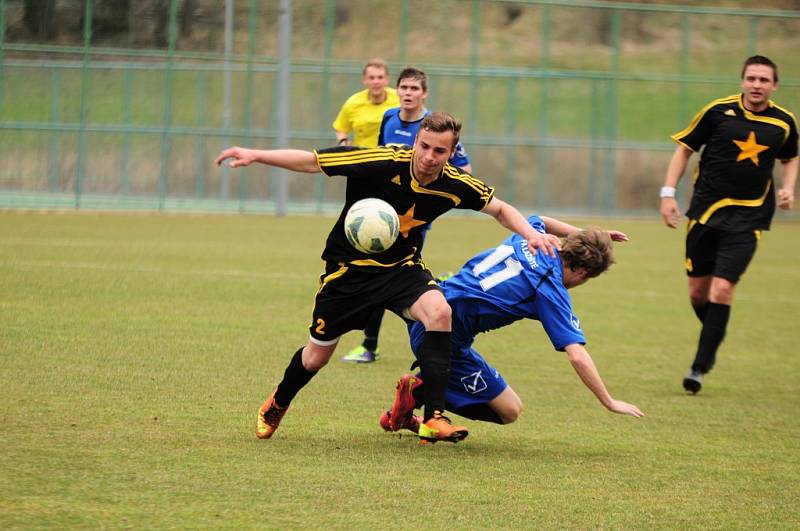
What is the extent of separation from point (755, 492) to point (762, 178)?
142 inches

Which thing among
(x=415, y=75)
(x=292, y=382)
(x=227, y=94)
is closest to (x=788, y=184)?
(x=415, y=75)

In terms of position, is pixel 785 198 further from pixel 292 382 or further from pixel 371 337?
pixel 292 382

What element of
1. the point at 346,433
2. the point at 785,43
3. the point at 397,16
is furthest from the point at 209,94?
the point at 346,433

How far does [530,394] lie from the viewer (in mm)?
7492

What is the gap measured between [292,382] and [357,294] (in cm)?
52

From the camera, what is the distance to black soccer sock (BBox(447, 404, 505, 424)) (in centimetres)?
599

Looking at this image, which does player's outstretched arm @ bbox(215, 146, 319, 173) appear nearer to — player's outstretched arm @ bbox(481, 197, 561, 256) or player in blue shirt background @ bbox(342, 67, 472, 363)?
player's outstretched arm @ bbox(481, 197, 561, 256)

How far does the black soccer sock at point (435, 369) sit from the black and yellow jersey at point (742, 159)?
11.0 feet

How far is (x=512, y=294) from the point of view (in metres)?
5.75

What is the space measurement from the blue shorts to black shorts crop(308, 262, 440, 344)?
338 mm

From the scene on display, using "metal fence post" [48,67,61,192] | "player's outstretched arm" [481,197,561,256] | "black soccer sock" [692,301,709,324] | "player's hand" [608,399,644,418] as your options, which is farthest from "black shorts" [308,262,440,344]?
"metal fence post" [48,67,61,192]

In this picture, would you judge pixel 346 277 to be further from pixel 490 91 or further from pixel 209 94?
pixel 490 91

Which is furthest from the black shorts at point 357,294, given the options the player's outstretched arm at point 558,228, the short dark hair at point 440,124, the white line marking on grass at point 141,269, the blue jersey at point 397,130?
the white line marking on grass at point 141,269

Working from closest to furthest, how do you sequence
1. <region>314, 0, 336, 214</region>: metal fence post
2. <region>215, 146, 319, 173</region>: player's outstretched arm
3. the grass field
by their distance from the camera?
the grass field < <region>215, 146, 319, 173</region>: player's outstretched arm < <region>314, 0, 336, 214</region>: metal fence post
